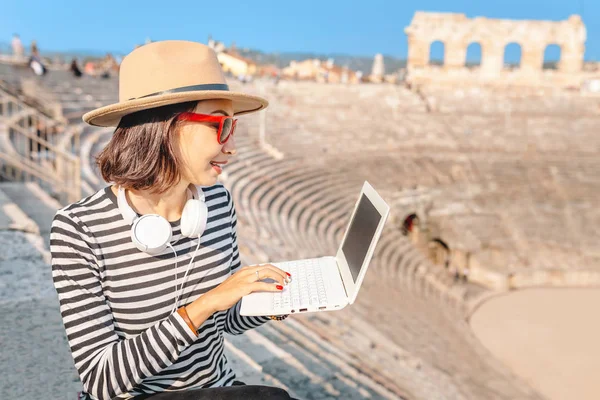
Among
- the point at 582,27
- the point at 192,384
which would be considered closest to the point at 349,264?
the point at 192,384

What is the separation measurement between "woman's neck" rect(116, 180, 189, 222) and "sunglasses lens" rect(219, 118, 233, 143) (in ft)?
0.66

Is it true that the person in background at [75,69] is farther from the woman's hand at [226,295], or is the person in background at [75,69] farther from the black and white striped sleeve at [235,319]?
the woman's hand at [226,295]

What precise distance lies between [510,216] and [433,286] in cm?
500

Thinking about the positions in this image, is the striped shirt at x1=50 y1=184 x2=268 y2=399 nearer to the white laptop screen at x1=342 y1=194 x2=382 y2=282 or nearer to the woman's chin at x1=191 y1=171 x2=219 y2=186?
the woman's chin at x1=191 y1=171 x2=219 y2=186

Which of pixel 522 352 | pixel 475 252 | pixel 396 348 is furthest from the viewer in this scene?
pixel 475 252

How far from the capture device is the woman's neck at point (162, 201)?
5.57 ft

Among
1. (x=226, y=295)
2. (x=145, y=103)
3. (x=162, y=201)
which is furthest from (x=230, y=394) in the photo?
(x=145, y=103)

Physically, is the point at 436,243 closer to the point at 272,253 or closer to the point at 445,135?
the point at 445,135

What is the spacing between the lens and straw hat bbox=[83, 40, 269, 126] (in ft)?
5.00

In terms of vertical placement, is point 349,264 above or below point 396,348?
above

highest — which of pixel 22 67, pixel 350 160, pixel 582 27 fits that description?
pixel 582 27

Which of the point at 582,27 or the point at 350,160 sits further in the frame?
the point at 582,27

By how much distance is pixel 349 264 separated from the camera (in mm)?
1977

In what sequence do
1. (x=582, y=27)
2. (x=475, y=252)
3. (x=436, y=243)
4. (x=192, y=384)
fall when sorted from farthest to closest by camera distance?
(x=582, y=27)
(x=436, y=243)
(x=475, y=252)
(x=192, y=384)
